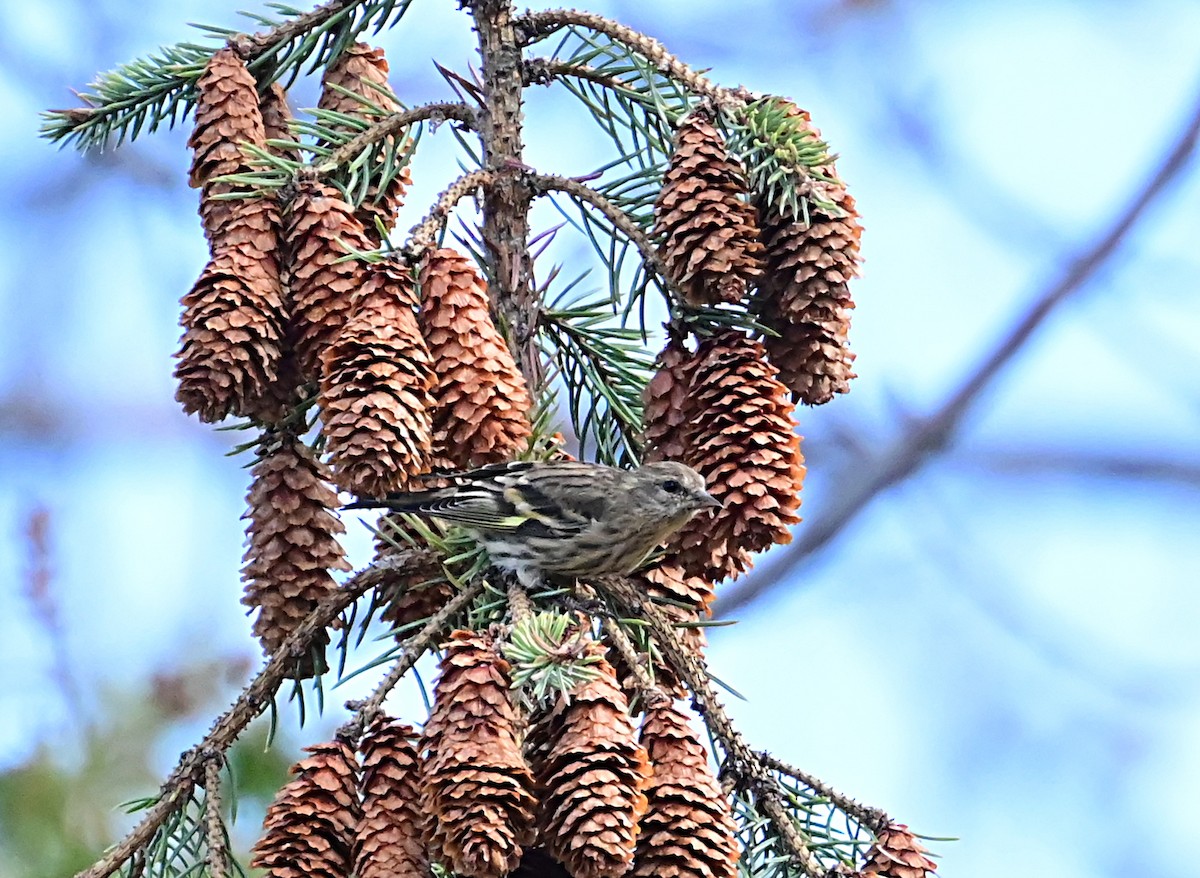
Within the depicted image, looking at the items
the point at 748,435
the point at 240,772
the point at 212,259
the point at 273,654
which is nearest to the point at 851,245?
the point at 748,435

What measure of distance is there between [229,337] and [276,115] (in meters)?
0.44

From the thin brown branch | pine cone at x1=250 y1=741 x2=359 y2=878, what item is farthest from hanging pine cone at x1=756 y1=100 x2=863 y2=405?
Result: the thin brown branch

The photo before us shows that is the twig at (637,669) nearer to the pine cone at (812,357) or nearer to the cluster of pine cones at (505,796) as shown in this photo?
the cluster of pine cones at (505,796)

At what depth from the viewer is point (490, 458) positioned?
161 centimetres

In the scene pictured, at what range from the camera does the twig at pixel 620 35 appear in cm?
177

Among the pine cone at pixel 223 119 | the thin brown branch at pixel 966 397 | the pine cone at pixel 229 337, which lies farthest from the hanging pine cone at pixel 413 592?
the thin brown branch at pixel 966 397

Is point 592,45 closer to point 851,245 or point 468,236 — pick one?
point 468,236

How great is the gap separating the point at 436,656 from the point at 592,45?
2.69 ft

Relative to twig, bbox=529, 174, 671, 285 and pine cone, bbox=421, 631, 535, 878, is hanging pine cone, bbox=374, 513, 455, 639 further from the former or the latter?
twig, bbox=529, 174, 671, 285

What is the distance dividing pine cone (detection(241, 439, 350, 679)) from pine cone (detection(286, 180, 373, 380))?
0.57 feet

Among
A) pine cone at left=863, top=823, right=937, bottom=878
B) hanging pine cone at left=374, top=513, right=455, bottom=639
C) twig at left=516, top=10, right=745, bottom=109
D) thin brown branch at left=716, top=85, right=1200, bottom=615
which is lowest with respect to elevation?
pine cone at left=863, top=823, right=937, bottom=878

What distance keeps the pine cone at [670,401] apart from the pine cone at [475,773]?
1.47 feet

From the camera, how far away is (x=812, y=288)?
1605 mm

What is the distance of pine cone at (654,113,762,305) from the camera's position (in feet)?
5.14
